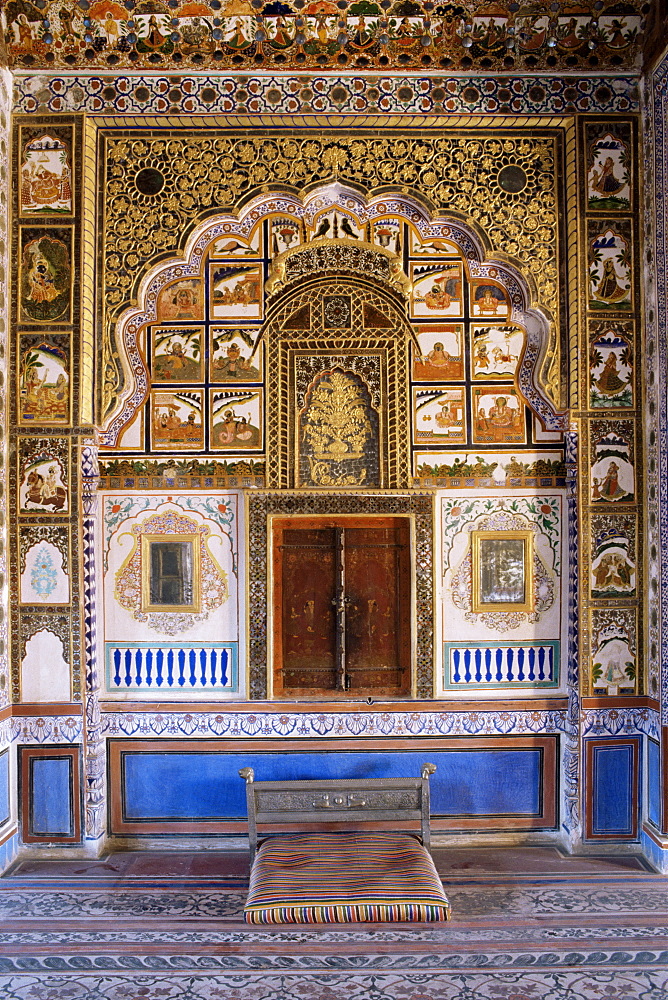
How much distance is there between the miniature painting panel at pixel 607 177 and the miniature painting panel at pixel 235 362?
8.09ft

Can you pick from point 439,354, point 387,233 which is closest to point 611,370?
point 439,354

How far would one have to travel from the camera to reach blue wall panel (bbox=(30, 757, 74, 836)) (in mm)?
4883

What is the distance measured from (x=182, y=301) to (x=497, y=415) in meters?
2.33

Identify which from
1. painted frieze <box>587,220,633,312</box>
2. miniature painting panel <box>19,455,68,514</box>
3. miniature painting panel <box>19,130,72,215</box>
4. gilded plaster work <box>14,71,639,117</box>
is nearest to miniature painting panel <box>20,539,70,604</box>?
miniature painting panel <box>19,455,68,514</box>

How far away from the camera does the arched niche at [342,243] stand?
16.5 ft

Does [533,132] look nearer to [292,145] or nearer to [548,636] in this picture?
[292,145]

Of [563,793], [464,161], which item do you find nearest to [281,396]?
[464,161]

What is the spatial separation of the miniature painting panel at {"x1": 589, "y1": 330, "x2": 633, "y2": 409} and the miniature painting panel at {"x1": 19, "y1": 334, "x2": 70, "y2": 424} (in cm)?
350

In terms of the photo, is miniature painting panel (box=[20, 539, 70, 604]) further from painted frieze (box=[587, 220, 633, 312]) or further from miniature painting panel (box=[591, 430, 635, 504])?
painted frieze (box=[587, 220, 633, 312])

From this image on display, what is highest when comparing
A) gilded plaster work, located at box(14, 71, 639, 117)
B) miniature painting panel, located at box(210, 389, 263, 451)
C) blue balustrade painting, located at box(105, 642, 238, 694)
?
gilded plaster work, located at box(14, 71, 639, 117)

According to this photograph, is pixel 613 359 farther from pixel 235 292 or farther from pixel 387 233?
pixel 235 292

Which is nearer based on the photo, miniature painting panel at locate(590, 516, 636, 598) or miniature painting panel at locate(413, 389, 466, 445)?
miniature painting panel at locate(590, 516, 636, 598)

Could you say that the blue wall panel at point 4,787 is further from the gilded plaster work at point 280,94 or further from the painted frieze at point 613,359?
the painted frieze at point 613,359

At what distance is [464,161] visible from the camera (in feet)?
16.5
